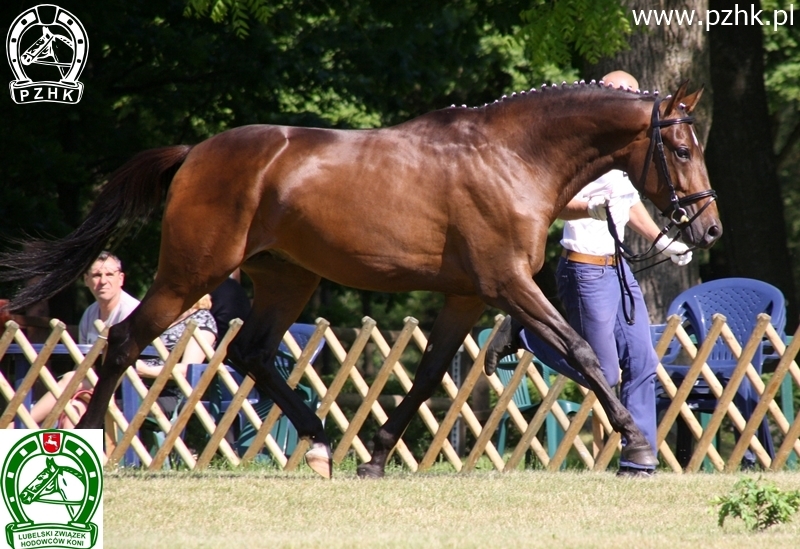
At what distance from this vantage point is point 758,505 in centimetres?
454

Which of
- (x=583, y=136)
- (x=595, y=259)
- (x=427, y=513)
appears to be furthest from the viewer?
(x=595, y=259)

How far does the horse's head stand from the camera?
19.2 ft

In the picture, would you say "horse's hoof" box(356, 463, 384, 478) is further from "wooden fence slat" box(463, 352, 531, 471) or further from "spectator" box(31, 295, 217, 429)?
"spectator" box(31, 295, 217, 429)

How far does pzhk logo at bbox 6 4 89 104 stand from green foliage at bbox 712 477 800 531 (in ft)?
25.6

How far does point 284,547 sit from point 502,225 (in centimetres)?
225

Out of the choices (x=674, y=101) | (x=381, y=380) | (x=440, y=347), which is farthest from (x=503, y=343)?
(x=674, y=101)

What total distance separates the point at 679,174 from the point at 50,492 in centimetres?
353

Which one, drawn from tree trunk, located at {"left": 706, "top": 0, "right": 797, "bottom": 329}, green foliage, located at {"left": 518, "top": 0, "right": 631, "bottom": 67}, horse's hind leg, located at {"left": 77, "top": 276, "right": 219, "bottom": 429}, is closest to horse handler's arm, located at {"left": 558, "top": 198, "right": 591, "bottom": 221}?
horse's hind leg, located at {"left": 77, "top": 276, "right": 219, "bottom": 429}

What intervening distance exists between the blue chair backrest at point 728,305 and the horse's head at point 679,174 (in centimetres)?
250

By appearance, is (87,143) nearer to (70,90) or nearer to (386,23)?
Result: (70,90)

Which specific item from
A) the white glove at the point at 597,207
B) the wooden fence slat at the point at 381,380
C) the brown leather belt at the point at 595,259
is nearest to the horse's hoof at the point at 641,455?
the brown leather belt at the point at 595,259

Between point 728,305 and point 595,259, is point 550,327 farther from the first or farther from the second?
point 728,305

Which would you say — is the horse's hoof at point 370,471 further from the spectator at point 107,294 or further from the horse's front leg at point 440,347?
the spectator at point 107,294

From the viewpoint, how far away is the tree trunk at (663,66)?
946cm
